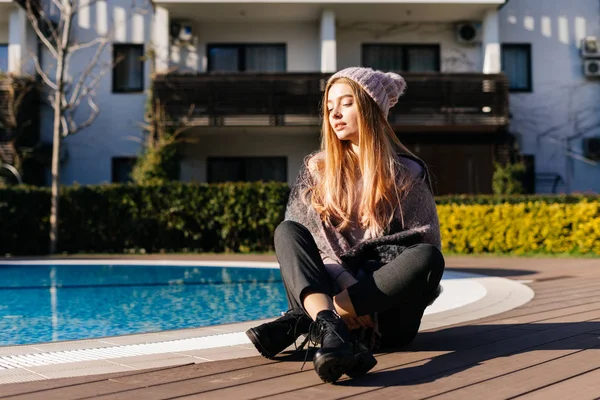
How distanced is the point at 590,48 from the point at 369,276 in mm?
16407

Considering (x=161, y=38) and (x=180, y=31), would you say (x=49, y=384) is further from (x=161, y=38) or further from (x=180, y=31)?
(x=180, y=31)

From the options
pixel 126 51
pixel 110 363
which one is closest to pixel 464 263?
Answer: pixel 110 363

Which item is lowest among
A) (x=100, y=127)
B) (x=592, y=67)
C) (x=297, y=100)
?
(x=100, y=127)

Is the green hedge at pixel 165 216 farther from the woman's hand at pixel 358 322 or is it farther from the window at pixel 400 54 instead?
the woman's hand at pixel 358 322

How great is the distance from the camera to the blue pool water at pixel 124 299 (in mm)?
5301

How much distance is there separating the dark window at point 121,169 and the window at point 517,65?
9612mm

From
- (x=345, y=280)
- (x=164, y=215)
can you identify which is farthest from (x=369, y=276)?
(x=164, y=215)

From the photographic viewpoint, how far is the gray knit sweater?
306 centimetres

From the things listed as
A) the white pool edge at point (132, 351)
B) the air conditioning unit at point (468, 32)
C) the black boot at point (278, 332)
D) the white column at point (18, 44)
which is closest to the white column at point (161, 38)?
the white column at point (18, 44)

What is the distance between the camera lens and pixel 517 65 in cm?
1789

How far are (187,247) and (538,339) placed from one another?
10.7 metres

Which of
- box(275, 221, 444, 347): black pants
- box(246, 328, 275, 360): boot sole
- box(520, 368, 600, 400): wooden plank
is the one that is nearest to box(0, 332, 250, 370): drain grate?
box(246, 328, 275, 360): boot sole

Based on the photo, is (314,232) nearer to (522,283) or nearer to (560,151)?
(522,283)

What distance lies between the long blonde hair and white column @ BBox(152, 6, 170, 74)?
45.4 ft
